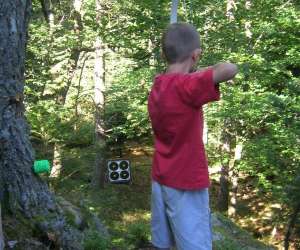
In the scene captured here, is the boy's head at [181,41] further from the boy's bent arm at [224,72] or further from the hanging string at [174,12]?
the hanging string at [174,12]

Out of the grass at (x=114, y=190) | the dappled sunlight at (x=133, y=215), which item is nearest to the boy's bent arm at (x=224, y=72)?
the grass at (x=114, y=190)

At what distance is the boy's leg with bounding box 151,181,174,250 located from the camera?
8.55 ft

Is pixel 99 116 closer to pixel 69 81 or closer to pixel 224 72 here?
pixel 69 81

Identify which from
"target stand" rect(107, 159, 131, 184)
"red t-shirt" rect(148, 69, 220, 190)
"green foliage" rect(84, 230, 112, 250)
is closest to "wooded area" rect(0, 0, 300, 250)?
"target stand" rect(107, 159, 131, 184)

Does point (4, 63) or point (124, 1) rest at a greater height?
point (124, 1)

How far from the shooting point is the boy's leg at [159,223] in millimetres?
2607

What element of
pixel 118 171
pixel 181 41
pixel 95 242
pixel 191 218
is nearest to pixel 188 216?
pixel 191 218

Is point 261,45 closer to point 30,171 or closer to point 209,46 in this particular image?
point 209,46

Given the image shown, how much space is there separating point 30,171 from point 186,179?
5.10 ft

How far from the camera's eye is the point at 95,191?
1458 centimetres

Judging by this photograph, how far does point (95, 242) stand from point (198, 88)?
232cm

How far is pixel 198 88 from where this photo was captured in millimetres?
2252

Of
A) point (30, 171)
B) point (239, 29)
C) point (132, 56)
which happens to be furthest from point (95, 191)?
point (30, 171)

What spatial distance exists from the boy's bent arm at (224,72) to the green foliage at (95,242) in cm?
236
